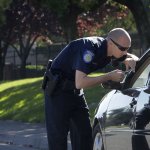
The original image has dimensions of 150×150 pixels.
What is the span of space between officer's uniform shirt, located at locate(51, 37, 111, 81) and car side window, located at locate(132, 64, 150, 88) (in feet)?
1.28

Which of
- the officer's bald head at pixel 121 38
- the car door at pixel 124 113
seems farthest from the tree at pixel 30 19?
the officer's bald head at pixel 121 38

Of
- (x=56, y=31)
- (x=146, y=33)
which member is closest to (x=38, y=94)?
(x=146, y=33)

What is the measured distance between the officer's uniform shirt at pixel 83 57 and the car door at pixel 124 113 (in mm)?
385

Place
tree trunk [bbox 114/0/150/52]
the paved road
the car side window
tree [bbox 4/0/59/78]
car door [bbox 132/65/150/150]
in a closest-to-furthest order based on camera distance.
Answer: car door [bbox 132/65/150/150]
the car side window
the paved road
tree trunk [bbox 114/0/150/52]
tree [bbox 4/0/59/78]

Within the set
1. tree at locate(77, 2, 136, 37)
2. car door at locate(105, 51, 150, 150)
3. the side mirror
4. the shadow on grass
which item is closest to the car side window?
car door at locate(105, 51, 150, 150)

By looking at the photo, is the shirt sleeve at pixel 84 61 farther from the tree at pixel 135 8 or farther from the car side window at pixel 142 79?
the tree at pixel 135 8

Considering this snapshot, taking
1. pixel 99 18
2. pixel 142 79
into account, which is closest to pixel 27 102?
pixel 142 79

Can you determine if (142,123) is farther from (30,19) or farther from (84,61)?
(30,19)

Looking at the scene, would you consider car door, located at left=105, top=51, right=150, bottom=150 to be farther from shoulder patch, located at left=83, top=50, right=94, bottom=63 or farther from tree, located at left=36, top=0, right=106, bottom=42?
tree, located at left=36, top=0, right=106, bottom=42

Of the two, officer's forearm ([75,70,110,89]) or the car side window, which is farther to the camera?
officer's forearm ([75,70,110,89])

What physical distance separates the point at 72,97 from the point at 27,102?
38.8 ft

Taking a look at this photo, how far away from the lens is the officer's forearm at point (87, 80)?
6578mm

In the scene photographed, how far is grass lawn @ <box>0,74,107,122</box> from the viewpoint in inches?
643

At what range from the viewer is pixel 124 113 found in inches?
253
